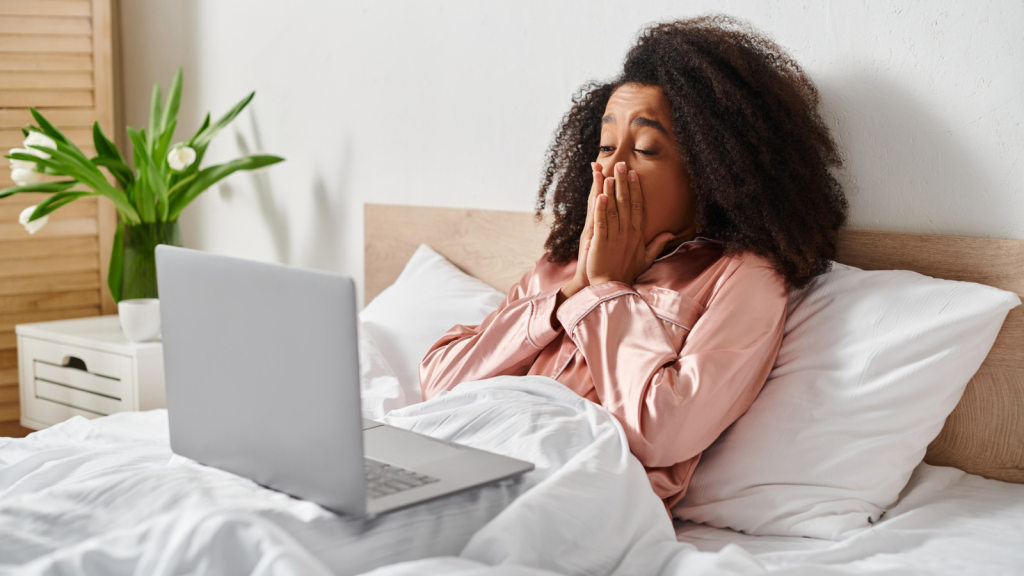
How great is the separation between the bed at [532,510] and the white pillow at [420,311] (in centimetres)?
46

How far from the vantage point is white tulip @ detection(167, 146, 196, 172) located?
91.2 inches

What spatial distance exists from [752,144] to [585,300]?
35 centimetres

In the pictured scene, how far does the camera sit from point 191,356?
99cm

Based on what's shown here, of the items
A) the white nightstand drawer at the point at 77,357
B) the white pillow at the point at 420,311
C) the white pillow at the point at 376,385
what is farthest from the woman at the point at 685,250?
the white nightstand drawer at the point at 77,357

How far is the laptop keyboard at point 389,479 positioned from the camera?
0.91 meters

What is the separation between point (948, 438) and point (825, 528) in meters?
0.30

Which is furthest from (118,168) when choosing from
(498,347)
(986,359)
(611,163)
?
(986,359)

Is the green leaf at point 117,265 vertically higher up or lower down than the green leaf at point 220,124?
lower down

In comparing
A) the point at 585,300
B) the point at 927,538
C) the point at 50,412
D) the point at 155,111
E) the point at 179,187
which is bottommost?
the point at 50,412

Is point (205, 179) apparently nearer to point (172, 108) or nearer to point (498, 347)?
point (172, 108)

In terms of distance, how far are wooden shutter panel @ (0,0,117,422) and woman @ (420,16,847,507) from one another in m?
1.78

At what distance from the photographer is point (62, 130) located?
106 inches

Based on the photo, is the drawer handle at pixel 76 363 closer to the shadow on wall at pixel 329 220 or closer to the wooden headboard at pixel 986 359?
the shadow on wall at pixel 329 220

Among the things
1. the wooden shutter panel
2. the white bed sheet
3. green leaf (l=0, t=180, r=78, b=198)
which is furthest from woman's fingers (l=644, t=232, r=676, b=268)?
the wooden shutter panel
